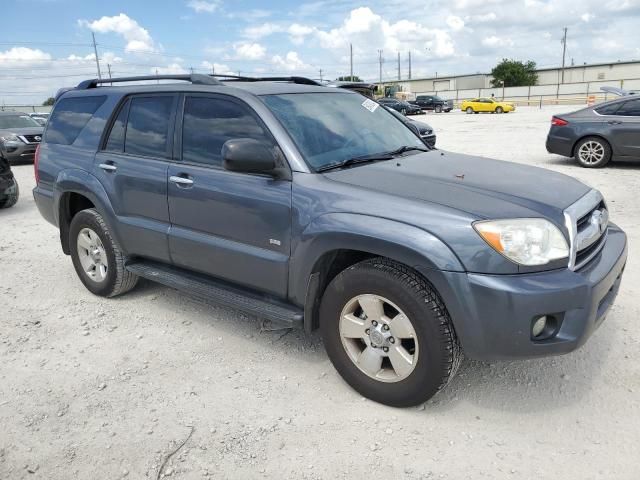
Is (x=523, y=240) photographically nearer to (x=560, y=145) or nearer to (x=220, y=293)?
(x=220, y=293)

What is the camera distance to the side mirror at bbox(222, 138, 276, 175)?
9.84 ft

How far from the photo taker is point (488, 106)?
40594mm

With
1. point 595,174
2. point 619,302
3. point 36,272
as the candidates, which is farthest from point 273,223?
point 595,174

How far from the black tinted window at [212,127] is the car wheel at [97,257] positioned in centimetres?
125

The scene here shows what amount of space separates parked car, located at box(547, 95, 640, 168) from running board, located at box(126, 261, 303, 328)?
9292 millimetres

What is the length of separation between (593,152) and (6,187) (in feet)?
34.9

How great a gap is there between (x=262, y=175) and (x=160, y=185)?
98cm

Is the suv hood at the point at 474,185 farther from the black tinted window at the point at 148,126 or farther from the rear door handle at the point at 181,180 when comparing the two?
the black tinted window at the point at 148,126

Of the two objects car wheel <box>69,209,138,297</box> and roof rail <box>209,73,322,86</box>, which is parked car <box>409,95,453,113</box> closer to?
roof rail <box>209,73,322,86</box>

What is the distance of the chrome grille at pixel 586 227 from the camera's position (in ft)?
8.80

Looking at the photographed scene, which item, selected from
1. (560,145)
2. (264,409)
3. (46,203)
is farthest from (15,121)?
(264,409)

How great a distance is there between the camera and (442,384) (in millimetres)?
2785

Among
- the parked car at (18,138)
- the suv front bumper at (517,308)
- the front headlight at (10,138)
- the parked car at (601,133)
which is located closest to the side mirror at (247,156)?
the suv front bumper at (517,308)

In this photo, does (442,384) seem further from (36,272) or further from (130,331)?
(36,272)
